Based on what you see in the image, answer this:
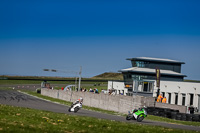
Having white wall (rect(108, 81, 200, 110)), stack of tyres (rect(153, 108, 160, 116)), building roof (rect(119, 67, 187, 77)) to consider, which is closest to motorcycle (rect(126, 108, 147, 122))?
stack of tyres (rect(153, 108, 160, 116))

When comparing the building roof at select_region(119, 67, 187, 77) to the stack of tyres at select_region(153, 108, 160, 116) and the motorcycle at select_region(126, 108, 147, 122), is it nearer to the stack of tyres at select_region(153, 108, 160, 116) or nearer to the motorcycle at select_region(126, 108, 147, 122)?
the stack of tyres at select_region(153, 108, 160, 116)

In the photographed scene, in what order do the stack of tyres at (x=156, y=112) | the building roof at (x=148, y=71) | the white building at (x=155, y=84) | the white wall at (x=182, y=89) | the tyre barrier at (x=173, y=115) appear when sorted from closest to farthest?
the tyre barrier at (x=173, y=115) < the stack of tyres at (x=156, y=112) < the white wall at (x=182, y=89) < the white building at (x=155, y=84) < the building roof at (x=148, y=71)

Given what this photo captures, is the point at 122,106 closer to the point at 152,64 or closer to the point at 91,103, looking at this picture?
the point at 91,103

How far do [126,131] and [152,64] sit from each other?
248ft

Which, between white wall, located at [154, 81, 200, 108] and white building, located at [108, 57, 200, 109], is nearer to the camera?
white wall, located at [154, 81, 200, 108]

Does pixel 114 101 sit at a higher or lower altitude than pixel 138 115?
higher

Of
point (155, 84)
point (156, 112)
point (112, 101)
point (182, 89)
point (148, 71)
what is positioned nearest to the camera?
point (156, 112)

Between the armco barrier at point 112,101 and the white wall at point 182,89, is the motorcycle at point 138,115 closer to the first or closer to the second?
the armco barrier at point 112,101

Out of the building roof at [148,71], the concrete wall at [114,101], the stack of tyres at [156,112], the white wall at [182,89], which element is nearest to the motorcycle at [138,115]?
the stack of tyres at [156,112]

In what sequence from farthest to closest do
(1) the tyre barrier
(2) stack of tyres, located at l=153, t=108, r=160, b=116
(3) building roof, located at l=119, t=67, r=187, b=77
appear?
1. (3) building roof, located at l=119, t=67, r=187, b=77
2. (2) stack of tyres, located at l=153, t=108, r=160, b=116
3. (1) the tyre barrier

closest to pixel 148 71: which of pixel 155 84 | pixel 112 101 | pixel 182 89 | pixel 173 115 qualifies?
pixel 155 84

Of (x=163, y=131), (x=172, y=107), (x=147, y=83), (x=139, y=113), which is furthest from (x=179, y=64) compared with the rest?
(x=163, y=131)

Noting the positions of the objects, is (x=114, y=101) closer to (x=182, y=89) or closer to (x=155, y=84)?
(x=182, y=89)

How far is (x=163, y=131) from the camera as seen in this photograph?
1667 cm
